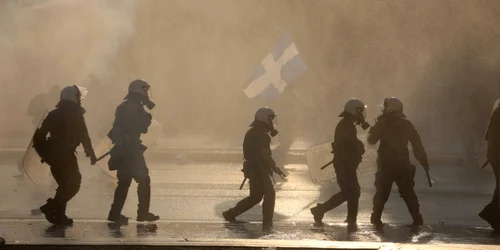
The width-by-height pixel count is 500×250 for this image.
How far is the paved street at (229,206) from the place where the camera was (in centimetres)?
975

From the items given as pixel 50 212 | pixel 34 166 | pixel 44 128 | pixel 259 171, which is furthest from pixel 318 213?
pixel 34 166

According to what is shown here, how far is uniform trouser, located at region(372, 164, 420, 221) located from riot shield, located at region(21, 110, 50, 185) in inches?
149

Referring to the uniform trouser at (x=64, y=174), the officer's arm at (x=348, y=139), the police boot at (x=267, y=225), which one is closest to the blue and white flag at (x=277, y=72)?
the officer's arm at (x=348, y=139)

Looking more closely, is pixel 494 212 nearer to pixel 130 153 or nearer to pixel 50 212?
pixel 130 153

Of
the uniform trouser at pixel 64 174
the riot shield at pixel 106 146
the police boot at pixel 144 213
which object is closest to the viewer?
Answer: the uniform trouser at pixel 64 174

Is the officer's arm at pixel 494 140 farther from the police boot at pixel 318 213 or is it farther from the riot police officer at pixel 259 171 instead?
the riot police officer at pixel 259 171

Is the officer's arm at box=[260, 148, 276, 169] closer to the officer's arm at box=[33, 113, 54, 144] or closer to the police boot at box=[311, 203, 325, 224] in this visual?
the police boot at box=[311, 203, 325, 224]

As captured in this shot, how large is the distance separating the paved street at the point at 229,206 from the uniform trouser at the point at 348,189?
0.22 meters

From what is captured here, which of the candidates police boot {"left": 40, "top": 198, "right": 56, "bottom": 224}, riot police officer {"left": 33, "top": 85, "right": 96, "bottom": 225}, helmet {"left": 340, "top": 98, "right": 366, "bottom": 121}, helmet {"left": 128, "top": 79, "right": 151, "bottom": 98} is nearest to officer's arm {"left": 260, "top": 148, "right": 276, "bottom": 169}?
helmet {"left": 340, "top": 98, "right": 366, "bottom": 121}

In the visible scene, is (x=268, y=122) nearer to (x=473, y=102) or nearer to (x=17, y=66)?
(x=473, y=102)

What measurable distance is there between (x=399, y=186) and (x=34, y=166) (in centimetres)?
413

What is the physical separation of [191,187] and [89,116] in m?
11.4

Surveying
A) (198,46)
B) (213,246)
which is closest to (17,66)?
(198,46)

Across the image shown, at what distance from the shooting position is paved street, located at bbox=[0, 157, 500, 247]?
9.75m
